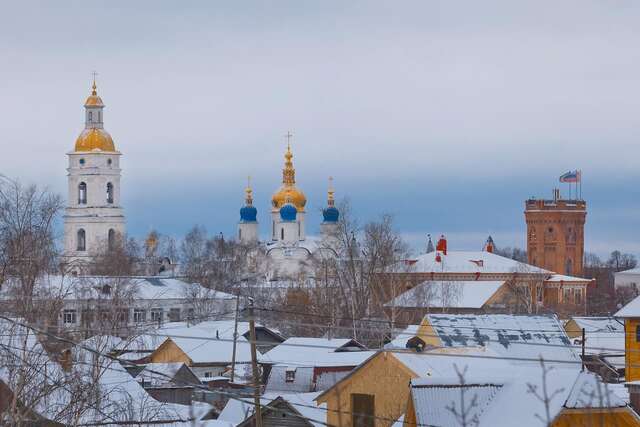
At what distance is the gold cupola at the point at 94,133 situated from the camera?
11762cm

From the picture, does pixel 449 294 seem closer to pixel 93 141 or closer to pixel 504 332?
pixel 504 332

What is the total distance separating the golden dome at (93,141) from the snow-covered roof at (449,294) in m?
37.7

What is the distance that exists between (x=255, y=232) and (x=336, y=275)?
55.3 meters

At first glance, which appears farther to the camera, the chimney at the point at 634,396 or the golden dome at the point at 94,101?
the golden dome at the point at 94,101

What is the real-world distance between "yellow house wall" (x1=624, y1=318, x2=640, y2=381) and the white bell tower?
7819 cm

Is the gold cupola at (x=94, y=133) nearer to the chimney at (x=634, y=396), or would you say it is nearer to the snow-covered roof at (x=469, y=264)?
the snow-covered roof at (x=469, y=264)

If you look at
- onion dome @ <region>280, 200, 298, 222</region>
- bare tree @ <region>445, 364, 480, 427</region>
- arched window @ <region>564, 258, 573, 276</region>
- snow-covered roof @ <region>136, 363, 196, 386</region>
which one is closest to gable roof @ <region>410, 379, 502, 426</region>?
bare tree @ <region>445, 364, 480, 427</region>

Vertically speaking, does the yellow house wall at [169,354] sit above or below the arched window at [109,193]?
below

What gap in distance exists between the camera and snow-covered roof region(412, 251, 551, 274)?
102356mm

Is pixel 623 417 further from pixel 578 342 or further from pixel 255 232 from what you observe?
pixel 255 232

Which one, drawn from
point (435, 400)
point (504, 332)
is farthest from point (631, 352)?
point (435, 400)

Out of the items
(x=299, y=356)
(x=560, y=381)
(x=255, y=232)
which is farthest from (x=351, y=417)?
(x=255, y=232)

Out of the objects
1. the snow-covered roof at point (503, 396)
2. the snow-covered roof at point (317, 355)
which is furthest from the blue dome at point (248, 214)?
the snow-covered roof at point (503, 396)

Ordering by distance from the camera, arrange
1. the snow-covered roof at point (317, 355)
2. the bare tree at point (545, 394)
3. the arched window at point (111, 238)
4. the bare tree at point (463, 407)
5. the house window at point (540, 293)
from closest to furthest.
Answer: the bare tree at point (545, 394), the bare tree at point (463, 407), the snow-covered roof at point (317, 355), the house window at point (540, 293), the arched window at point (111, 238)
